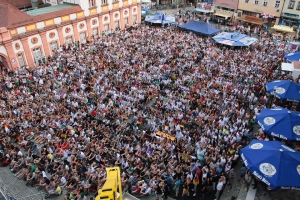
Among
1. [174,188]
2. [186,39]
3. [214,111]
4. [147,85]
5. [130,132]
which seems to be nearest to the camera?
[174,188]

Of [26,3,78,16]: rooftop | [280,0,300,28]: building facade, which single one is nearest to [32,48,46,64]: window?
[26,3,78,16]: rooftop

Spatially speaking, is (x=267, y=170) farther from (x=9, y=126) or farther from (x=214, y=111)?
(x=9, y=126)

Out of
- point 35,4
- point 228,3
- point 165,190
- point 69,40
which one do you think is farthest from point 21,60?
point 228,3

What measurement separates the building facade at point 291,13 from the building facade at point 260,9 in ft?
2.02

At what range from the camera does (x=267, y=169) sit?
10.8 m

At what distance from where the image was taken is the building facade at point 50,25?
22.6m

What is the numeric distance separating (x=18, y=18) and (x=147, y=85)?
43.2 feet

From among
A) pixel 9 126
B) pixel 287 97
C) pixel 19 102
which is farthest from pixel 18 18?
pixel 287 97

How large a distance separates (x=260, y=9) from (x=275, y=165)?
108 ft

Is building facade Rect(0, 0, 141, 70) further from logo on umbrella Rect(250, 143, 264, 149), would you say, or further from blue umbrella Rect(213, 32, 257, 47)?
logo on umbrella Rect(250, 143, 264, 149)

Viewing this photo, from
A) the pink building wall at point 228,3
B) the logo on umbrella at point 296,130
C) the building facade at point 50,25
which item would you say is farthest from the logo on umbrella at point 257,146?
the pink building wall at point 228,3

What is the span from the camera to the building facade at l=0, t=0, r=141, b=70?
22648mm

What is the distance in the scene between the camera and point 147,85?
2094 cm

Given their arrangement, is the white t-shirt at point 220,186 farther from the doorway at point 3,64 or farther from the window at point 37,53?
the window at point 37,53
